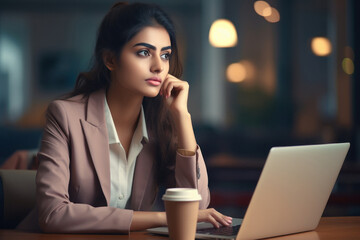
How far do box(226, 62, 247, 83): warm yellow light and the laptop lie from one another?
19.2 ft

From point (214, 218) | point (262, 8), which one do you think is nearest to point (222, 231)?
point (214, 218)

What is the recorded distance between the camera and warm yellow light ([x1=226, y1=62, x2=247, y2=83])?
7.17m

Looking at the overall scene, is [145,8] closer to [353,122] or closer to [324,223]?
[324,223]

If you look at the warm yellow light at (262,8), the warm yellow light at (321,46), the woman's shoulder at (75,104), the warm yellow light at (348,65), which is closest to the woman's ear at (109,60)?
the woman's shoulder at (75,104)

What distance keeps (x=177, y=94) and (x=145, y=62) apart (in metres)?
0.15

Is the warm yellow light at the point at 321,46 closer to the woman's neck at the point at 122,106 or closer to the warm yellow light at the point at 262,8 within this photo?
the warm yellow light at the point at 262,8

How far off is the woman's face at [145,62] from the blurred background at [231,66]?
4351 millimetres

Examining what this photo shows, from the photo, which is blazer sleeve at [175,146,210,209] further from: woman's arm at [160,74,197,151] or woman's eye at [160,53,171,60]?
woman's eye at [160,53,171,60]

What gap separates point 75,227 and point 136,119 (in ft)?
2.21

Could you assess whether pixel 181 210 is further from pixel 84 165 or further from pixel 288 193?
pixel 84 165

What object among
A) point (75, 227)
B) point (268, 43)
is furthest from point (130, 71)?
point (268, 43)

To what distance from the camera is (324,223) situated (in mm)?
1529

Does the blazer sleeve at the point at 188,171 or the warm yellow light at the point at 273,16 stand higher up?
the warm yellow light at the point at 273,16

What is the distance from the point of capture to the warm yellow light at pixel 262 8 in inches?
272
